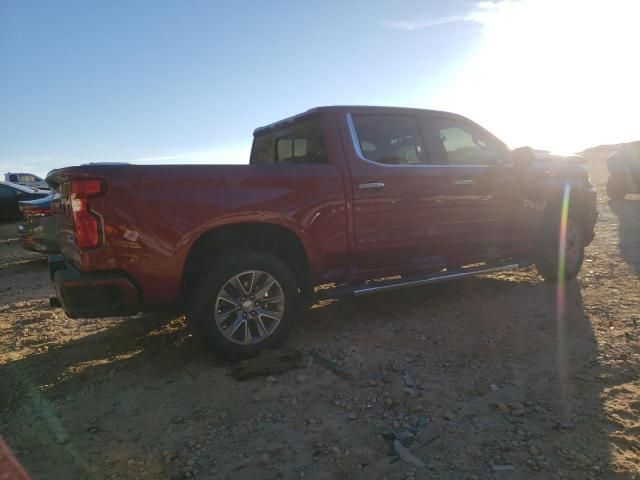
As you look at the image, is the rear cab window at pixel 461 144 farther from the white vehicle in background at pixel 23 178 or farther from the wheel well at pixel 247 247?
the white vehicle in background at pixel 23 178

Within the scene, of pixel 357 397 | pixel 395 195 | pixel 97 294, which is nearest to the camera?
pixel 357 397

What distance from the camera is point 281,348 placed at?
152 inches

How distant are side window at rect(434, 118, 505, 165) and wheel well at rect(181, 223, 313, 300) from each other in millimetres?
1879

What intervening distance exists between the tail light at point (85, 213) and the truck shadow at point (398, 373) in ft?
3.41

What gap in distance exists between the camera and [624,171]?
1307 cm

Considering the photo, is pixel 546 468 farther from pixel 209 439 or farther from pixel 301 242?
pixel 301 242

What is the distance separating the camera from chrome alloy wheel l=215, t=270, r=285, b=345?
3609 millimetres

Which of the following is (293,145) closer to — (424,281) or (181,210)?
(181,210)

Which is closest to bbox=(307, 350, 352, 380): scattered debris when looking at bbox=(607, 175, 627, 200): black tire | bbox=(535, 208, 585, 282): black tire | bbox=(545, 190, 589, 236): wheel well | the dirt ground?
the dirt ground

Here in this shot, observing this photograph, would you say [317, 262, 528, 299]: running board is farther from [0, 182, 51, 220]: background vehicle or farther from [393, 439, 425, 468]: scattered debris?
[0, 182, 51, 220]: background vehicle

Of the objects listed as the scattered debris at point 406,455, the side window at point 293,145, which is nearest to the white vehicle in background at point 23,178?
the side window at point 293,145

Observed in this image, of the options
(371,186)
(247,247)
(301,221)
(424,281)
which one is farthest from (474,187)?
(247,247)

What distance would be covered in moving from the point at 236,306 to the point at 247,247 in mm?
502

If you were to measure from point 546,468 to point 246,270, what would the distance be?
7.43 ft
